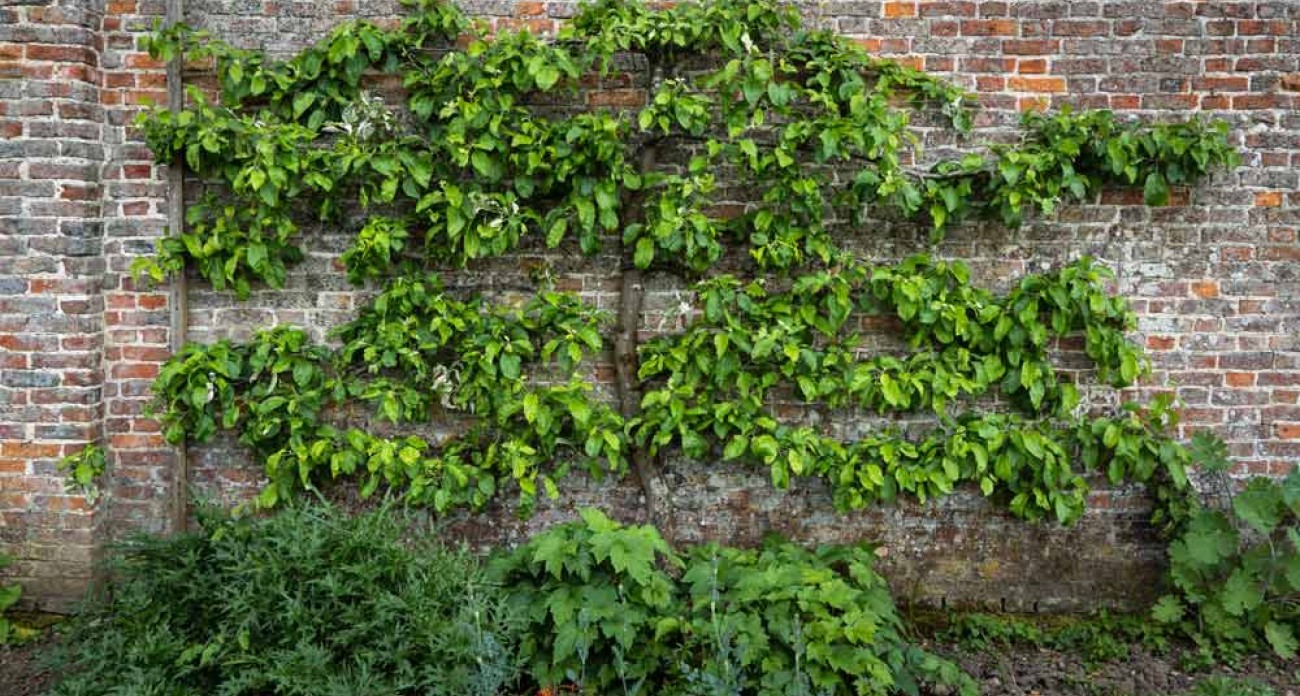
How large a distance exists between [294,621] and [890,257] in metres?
2.61

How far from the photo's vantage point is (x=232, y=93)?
397cm

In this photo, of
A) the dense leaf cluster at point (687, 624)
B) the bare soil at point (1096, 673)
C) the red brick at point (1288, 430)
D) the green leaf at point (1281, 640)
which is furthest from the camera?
the red brick at point (1288, 430)

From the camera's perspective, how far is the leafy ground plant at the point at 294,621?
2.92 meters

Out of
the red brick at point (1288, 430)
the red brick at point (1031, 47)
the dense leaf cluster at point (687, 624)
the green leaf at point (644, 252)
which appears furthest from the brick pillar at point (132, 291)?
the red brick at point (1288, 430)

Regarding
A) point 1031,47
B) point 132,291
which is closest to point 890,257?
point 1031,47

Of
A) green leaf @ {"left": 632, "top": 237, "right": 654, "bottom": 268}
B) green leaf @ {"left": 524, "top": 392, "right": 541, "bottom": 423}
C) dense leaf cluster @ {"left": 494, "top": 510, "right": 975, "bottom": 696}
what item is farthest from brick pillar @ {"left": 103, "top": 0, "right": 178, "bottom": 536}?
green leaf @ {"left": 632, "top": 237, "right": 654, "bottom": 268}

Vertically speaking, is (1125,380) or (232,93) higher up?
(232,93)

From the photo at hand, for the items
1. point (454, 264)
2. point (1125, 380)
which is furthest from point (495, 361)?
point (1125, 380)

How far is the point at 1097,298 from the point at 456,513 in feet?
8.83

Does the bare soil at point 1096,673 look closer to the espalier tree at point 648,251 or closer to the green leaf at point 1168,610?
the green leaf at point 1168,610

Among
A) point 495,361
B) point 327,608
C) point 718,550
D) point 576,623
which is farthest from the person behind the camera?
point 495,361

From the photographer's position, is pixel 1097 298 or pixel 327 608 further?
pixel 1097 298

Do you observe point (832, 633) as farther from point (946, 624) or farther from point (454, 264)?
point (454, 264)

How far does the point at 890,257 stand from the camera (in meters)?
4.16
